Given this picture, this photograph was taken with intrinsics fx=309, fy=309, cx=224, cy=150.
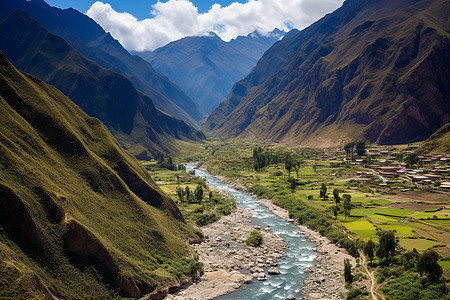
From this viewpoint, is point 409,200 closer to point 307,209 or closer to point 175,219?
point 307,209

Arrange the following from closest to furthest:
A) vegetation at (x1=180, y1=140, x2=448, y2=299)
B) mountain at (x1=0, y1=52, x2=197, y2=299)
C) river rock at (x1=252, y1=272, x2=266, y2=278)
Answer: mountain at (x1=0, y1=52, x2=197, y2=299)
vegetation at (x1=180, y1=140, x2=448, y2=299)
river rock at (x1=252, y1=272, x2=266, y2=278)

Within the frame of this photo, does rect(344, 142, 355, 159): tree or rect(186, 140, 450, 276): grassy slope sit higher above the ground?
rect(344, 142, 355, 159): tree

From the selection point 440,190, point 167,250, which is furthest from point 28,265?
point 440,190

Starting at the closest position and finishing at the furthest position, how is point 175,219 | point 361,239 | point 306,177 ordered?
point 361,239
point 175,219
point 306,177

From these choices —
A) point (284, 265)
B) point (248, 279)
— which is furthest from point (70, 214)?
point (284, 265)

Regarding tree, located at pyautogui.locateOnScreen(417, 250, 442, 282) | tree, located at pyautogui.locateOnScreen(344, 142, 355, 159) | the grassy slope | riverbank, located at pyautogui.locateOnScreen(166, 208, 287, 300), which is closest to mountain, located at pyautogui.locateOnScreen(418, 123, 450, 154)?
tree, located at pyautogui.locateOnScreen(344, 142, 355, 159)

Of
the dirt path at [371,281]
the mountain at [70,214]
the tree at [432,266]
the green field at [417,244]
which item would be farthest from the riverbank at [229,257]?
the tree at [432,266]

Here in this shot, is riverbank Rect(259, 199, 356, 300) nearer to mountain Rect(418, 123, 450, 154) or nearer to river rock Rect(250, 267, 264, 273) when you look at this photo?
river rock Rect(250, 267, 264, 273)

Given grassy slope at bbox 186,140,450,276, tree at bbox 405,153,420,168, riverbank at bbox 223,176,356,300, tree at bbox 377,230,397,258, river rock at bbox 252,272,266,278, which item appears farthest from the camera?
tree at bbox 405,153,420,168
